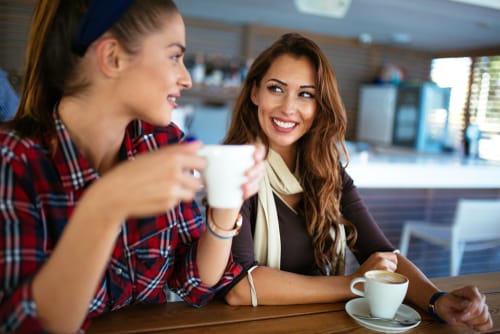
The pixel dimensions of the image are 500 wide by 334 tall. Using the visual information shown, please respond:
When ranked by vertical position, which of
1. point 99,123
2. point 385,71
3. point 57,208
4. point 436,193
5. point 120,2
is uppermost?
point 385,71

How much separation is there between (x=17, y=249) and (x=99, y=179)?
218mm

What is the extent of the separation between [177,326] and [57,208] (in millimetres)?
339

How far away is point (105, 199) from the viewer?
0.59 meters

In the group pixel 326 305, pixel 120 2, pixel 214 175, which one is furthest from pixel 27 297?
pixel 326 305

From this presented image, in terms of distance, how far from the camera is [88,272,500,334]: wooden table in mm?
893

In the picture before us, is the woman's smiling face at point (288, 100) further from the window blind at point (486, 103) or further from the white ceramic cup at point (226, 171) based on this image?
the window blind at point (486, 103)

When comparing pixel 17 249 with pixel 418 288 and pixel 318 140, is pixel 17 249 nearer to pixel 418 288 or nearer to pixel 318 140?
pixel 418 288

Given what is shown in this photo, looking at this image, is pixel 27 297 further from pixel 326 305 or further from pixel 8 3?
pixel 8 3

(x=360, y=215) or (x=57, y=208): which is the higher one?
(x=57, y=208)

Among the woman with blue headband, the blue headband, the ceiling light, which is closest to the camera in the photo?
the woman with blue headband

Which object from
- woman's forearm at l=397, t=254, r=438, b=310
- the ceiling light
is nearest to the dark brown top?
woman's forearm at l=397, t=254, r=438, b=310

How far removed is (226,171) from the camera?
67 cm

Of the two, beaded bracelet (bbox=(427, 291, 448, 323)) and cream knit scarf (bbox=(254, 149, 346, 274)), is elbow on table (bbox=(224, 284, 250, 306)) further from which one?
beaded bracelet (bbox=(427, 291, 448, 323))

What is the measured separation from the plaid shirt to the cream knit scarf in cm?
31
